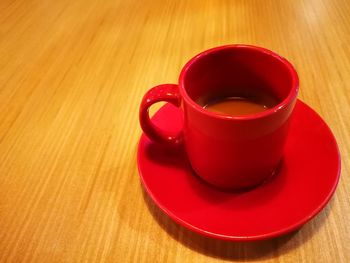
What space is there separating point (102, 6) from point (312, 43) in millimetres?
489

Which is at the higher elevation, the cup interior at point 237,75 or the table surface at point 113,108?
the cup interior at point 237,75

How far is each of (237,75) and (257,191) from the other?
0.15 meters

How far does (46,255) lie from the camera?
36cm

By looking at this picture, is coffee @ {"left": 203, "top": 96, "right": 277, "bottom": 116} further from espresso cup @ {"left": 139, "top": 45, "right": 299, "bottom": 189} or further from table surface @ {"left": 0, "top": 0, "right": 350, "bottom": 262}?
table surface @ {"left": 0, "top": 0, "right": 350, "bottom": 262}

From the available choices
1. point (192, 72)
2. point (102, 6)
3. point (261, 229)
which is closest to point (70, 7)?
point (102, 6)

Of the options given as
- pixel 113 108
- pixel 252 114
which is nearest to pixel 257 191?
pixel 252 114

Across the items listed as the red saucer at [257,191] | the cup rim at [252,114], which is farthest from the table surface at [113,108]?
the cup rim at [252,114]

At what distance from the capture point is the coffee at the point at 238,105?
1.37ft

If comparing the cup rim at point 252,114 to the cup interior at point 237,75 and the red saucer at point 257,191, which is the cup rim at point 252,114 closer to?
the cup interior at point 237,75

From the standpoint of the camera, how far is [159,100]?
357mm

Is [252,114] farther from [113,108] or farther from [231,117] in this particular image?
[113,108]

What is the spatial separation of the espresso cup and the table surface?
3.0 inches

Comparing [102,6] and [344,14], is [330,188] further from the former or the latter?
[102,6]

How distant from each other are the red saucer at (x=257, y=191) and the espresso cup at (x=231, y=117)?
2cm
